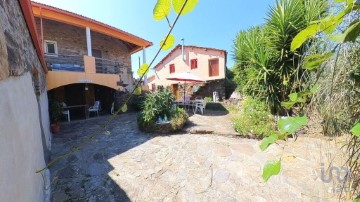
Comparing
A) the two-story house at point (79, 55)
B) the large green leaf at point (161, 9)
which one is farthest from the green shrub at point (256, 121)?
the two-story house at point (79, 55)

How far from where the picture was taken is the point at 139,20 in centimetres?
95

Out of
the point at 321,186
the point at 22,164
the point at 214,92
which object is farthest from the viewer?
the point at 214,92

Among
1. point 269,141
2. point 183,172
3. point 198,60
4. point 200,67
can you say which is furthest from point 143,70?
point 198,60

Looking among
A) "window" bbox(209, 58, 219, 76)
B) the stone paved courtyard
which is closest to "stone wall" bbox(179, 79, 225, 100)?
"window" bbox(209, 58, 219, 76)

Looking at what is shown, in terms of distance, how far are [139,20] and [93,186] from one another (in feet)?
13.5

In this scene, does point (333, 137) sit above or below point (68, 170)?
above

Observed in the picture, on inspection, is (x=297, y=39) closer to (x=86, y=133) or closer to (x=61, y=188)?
(x=61, y=188)

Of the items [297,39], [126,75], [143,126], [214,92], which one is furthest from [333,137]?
[214,92]

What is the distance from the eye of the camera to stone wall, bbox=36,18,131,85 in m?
10.0

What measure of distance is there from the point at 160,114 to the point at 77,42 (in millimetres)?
7119

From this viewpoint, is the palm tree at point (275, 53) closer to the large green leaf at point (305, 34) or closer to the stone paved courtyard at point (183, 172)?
the stone paved courtyard at point (183, 172)

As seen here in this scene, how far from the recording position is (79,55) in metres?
9.67

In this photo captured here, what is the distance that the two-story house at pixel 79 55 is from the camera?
8.73 meters

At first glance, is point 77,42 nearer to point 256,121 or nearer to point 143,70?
point 256,121
